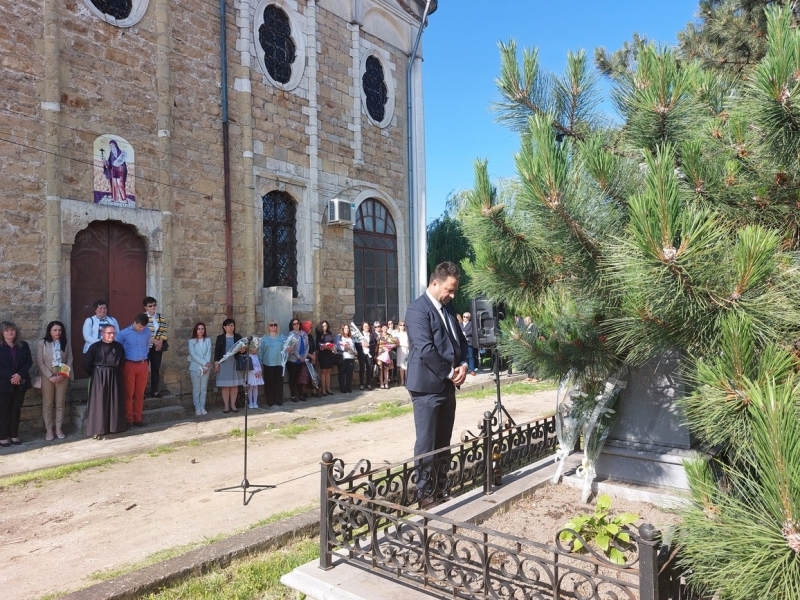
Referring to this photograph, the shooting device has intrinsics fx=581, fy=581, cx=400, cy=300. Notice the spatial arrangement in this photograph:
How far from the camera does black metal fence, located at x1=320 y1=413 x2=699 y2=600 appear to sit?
219 cm

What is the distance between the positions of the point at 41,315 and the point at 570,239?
7.59 m

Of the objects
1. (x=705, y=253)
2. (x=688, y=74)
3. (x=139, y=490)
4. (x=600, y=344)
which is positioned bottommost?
(x=139, y=490)

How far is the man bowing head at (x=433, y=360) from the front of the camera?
400cm

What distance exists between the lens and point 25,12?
783 cm

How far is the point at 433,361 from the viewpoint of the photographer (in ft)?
13.0

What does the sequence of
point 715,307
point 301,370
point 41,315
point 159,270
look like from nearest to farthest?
point 715,307, point 41,315, point 159,270, point 301,370

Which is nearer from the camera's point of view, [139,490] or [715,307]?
[715,307]

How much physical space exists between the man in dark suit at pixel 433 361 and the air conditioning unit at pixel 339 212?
25.8 feet

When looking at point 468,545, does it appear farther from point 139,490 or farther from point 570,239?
point 139,490

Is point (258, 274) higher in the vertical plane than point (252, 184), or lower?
lower

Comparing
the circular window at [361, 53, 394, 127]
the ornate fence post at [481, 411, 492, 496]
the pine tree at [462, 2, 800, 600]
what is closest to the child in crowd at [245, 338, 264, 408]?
the ornate fence post at [481, 411, 492, 496]

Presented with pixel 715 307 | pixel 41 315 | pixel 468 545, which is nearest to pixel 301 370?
pixel 41 315

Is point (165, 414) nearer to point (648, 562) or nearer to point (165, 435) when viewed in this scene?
point (165, 435)

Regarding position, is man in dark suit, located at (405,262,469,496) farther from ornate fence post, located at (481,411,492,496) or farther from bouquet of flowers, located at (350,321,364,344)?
bouquet of flowers, located at (350,321,364,344)
